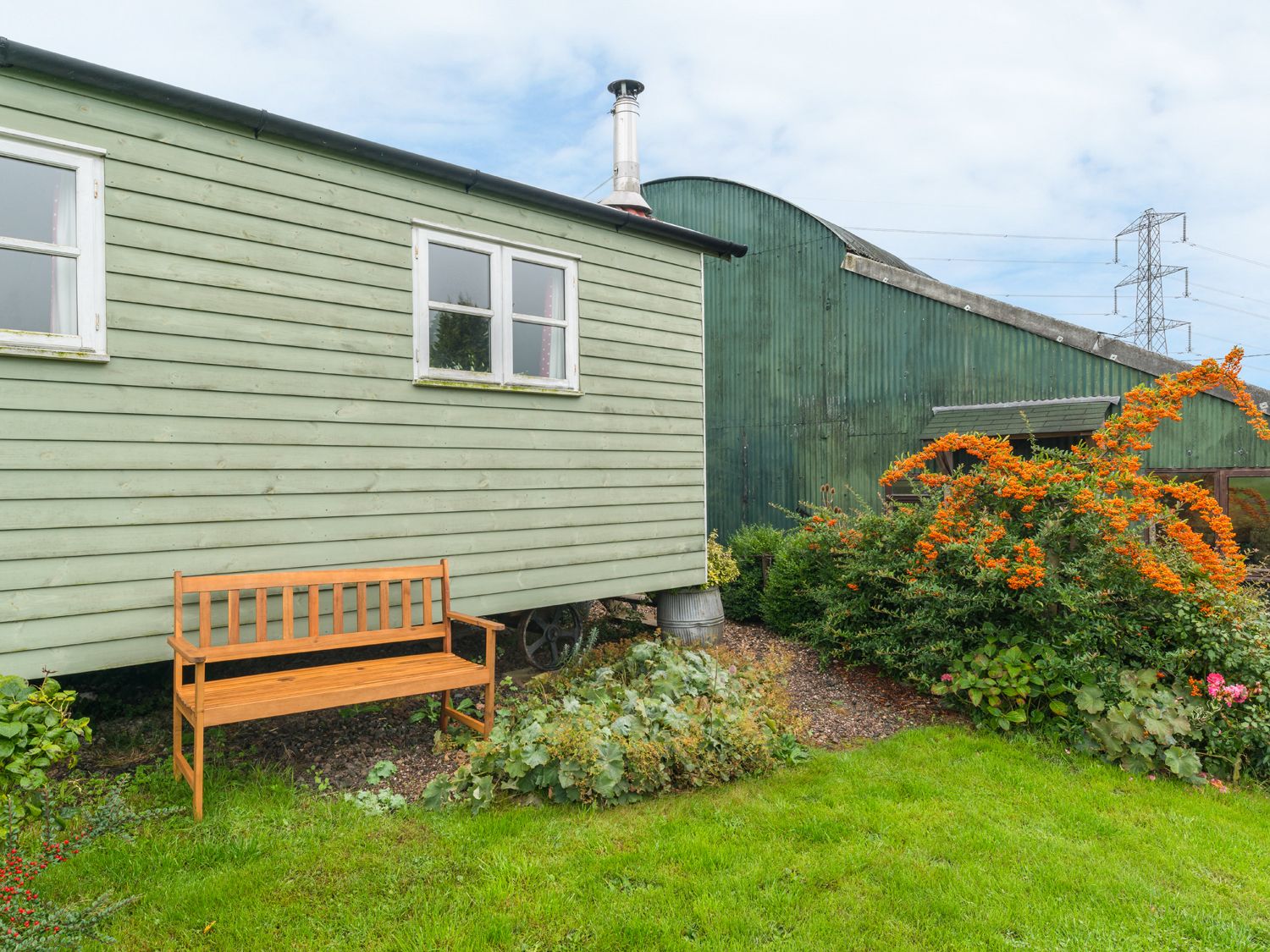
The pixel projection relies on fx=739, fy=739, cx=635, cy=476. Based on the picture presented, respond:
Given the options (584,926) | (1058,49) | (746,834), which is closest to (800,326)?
(1058,49)

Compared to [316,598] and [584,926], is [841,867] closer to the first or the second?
[584,926]

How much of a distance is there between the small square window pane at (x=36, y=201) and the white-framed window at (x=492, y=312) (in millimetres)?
1923

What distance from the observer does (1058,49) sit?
39.4 feet

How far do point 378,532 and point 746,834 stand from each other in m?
2.99

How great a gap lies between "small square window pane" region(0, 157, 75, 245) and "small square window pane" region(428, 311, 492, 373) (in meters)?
2.05

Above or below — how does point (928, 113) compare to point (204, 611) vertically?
above

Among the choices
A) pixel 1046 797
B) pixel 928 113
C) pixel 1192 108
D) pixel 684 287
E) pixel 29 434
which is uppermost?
pixel 928 113

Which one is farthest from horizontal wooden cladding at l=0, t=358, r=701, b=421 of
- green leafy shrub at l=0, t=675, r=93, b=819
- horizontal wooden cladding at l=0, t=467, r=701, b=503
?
green leafy shrub at l=0, t=675, r=93, b=819

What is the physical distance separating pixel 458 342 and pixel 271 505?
1.72 meters

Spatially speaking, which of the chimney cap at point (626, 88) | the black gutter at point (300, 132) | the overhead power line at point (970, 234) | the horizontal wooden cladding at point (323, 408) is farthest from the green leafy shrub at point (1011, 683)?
the overhead power line at point (970, 234)

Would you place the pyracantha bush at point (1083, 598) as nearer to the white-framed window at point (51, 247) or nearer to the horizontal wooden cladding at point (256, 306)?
the horizontal wooden cladding at point (256, 306)

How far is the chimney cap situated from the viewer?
7332 millimetres

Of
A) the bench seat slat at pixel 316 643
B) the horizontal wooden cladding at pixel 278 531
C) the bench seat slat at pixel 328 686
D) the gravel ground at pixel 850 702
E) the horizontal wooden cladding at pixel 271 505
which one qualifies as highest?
the horizontal wooden cladding at pixel 271 505

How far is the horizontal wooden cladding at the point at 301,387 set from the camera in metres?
3.88
